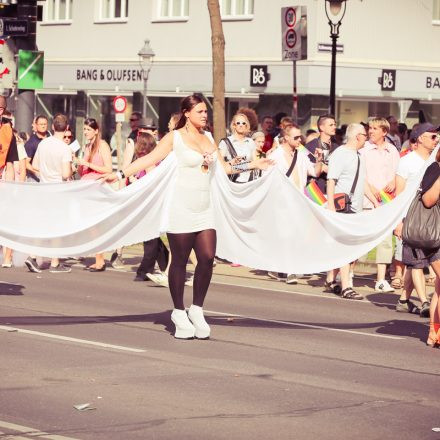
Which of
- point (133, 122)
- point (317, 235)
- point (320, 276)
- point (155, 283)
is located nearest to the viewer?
point (317, 235)

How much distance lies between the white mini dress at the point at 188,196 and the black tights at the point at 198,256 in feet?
0.22

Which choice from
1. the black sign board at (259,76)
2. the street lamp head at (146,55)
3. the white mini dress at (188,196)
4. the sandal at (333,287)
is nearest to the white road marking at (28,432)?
the white mini dress at (188,196)

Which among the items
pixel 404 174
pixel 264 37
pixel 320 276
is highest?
pixel 264 37

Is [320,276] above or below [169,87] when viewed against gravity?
below

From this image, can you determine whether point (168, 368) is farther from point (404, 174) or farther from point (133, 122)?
point (133, 122)

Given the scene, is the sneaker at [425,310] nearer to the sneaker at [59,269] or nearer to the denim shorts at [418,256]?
the denim shorts at [418,256]

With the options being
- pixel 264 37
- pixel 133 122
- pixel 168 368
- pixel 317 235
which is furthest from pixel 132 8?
pixel 168 368

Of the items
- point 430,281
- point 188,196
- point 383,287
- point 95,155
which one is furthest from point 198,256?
point 430,281

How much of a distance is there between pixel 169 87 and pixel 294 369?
118 ft

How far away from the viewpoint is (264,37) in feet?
144

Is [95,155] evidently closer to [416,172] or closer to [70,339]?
[416,172]

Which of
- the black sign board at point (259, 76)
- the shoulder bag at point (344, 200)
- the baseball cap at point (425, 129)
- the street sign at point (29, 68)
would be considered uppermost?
the black sign board at point (259, 76)

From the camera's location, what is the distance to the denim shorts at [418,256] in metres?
13.4

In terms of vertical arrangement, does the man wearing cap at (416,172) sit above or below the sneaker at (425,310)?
above
